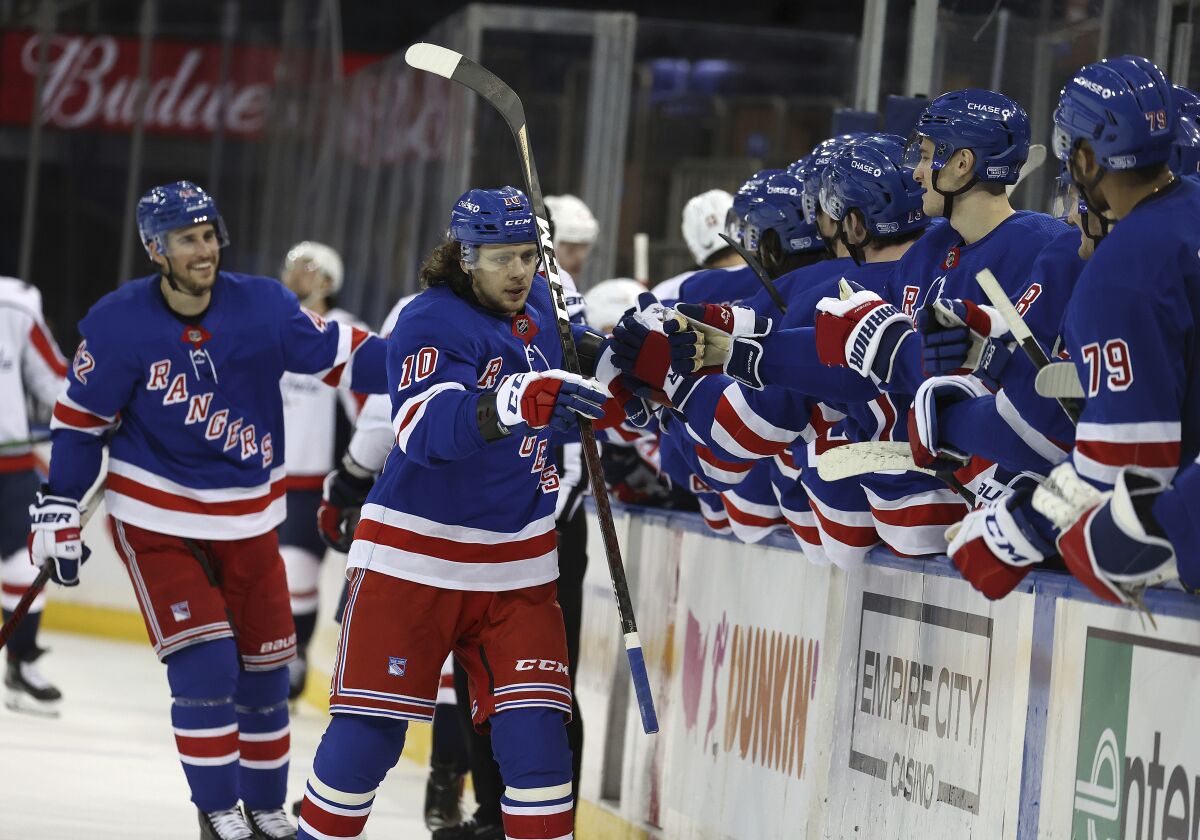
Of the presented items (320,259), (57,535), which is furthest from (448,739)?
(320,259)

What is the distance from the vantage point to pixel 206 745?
3596 mm

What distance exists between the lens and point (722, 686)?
3688mm

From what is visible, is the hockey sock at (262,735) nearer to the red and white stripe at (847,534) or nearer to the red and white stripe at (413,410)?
the red and white stripe at (413,410)

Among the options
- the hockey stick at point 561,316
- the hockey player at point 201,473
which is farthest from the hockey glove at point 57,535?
the hockey stick at point 561,316

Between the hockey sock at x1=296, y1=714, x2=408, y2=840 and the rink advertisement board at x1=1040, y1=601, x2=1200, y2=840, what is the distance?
3.59ft

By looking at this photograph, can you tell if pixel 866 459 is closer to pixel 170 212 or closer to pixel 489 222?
pixel 489 222

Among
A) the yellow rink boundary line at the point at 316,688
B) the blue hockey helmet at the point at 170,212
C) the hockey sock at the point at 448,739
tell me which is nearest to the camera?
the blue hockey helmet at the point at 170,212

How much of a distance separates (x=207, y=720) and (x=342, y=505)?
57 cm

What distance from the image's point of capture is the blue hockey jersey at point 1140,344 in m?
2.02

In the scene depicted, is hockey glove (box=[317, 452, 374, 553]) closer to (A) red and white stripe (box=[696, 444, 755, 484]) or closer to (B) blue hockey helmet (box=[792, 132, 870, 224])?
(A) red and white stripe (box=[696, 444, 755, 484])

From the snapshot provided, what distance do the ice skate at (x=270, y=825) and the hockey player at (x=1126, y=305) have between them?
2.02 m

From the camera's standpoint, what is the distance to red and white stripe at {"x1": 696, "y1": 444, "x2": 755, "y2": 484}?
3.47 metres

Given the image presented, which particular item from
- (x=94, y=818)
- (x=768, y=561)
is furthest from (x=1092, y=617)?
(x=94, y=818)

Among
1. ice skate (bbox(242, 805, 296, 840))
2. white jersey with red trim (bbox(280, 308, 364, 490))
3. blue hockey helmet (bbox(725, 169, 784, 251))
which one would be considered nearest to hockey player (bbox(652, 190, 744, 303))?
blue hockey helmet (bbox(725, 169, 784, 251))
